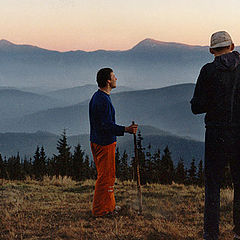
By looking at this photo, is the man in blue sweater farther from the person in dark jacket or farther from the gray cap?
the gray cap

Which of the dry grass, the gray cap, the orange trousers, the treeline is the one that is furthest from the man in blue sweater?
the treeline

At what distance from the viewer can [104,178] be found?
608 cm

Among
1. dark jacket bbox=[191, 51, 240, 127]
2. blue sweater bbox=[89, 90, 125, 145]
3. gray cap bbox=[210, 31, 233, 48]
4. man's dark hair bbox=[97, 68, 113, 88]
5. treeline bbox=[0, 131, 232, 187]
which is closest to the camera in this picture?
dark jacket bbox=[191, 51, 240, 127]

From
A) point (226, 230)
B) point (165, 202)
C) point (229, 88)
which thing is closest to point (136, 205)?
point (165, 202)

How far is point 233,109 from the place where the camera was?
4059mm

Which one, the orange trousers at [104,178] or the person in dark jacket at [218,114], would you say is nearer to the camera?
the person in dark jacket at [218,114]

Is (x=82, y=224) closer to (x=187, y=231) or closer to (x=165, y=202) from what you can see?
(x=187, y=231)

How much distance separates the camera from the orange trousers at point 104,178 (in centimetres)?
604

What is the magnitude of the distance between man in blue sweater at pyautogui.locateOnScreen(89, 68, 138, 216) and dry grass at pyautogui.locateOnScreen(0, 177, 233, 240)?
39cm

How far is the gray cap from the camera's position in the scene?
415 centimetres

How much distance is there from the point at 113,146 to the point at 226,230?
8.17ft

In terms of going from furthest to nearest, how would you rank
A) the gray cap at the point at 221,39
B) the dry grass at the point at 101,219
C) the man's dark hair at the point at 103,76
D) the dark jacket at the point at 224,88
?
the man's dark hair at the point at 103,76, the dry grass at the point at 101,219, the gray cap at the point at 221,39, the dark jacket at the point at 224,88

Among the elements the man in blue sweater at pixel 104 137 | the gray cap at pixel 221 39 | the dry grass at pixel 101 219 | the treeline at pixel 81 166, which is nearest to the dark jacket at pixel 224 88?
the gray cap at pixel 221 39

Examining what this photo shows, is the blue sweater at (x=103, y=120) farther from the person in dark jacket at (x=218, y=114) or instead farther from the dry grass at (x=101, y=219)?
the person in dark jacket at (x=218, y=114)
